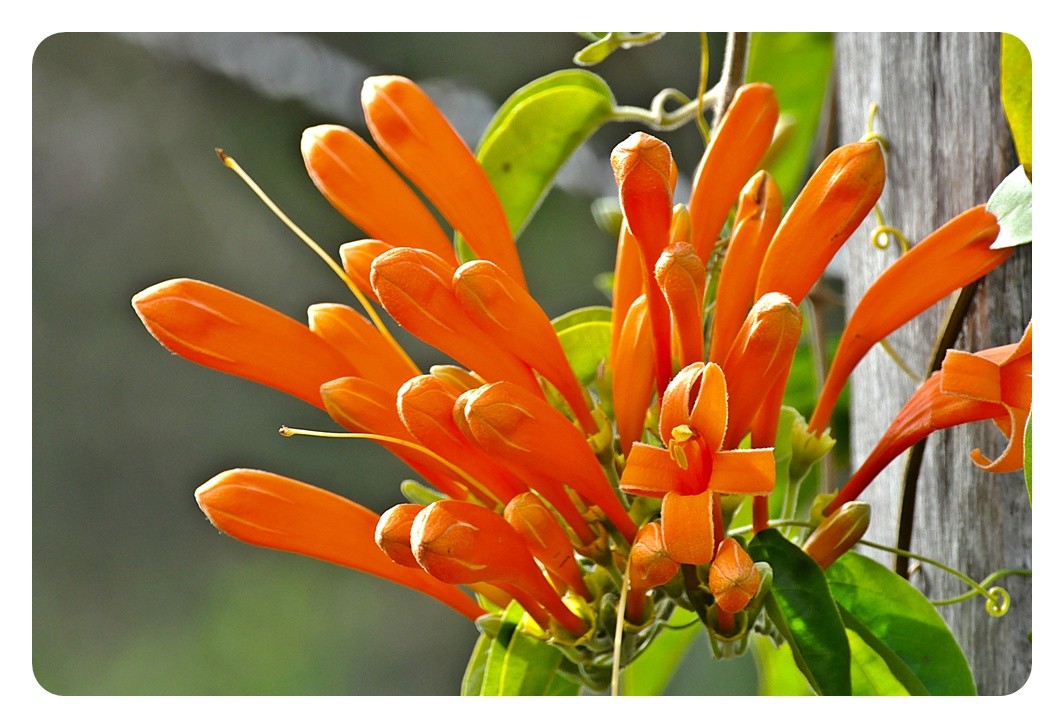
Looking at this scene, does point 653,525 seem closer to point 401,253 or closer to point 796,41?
point 401,253

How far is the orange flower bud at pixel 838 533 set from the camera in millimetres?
419

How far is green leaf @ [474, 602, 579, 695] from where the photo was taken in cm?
43

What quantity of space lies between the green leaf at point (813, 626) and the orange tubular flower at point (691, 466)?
57 millimetres

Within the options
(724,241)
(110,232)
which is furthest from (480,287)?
(110,232)

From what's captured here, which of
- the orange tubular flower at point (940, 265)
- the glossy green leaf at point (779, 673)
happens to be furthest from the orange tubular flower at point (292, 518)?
the glossy green leaf at point (779, 673)

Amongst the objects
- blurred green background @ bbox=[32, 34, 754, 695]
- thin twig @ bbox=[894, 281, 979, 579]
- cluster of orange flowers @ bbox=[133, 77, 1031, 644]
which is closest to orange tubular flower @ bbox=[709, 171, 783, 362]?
cluster of orange flowers @ bbox=[133, 77, 1031, 644]

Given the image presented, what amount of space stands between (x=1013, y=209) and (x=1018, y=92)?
54 mm

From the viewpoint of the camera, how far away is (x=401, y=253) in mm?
375

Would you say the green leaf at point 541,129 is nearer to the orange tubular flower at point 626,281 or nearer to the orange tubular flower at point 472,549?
the orange tubular flower at point 626,281

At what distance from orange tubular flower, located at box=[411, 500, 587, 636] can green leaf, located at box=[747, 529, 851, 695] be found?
0.08m

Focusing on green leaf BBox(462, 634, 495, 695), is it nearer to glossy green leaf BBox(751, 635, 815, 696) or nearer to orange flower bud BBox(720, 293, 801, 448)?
orange flower bud BBox(720, 293, 801, 448)
